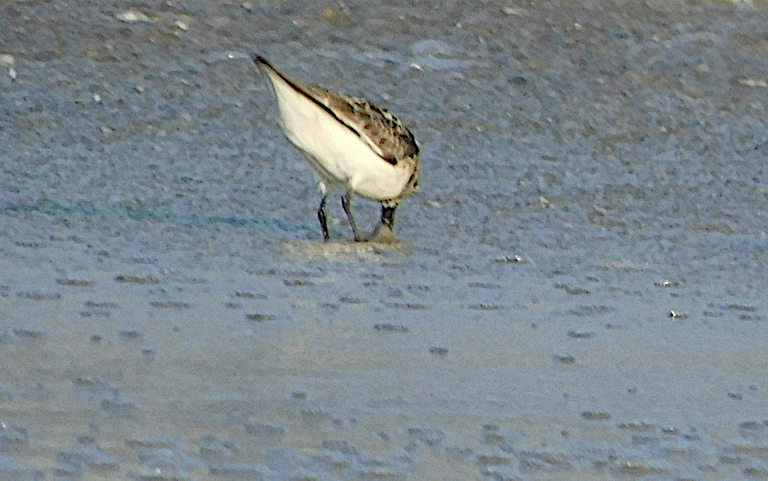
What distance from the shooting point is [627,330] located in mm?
5410

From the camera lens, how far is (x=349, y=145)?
283 inches

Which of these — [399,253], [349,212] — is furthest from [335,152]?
[399,253]

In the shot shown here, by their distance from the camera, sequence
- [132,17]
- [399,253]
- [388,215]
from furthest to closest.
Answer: [132,17] < [388,215] < [399,253]

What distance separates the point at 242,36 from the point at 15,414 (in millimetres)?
6362

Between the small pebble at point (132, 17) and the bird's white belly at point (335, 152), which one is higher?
the bird's white belly at point (335, 152)

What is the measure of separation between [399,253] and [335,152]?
834mm

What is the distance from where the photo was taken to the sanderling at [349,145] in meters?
6.97

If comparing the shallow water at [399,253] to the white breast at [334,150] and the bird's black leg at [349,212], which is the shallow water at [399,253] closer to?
the bird's black leg at [349,212]

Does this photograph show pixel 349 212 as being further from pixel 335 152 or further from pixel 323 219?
pixel 335 152

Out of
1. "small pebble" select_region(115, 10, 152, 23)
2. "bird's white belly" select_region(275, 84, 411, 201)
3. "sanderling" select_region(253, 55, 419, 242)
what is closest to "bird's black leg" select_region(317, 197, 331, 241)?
"sanderling" select_region(253, 55, 419, 242)

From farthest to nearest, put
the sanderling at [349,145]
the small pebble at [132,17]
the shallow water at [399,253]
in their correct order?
the small pebble at [132,17]
the sanderling at [349,145]
the shallow water at [399,253]

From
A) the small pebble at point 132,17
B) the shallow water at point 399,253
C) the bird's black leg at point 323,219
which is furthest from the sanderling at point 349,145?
the small pebble at point 132,17

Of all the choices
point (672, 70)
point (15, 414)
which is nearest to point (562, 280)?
point (15, 414)

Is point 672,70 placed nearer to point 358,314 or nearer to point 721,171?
point 721,171
